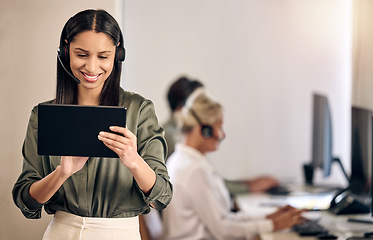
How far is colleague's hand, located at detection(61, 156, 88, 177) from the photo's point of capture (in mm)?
1068

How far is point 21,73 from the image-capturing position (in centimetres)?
129

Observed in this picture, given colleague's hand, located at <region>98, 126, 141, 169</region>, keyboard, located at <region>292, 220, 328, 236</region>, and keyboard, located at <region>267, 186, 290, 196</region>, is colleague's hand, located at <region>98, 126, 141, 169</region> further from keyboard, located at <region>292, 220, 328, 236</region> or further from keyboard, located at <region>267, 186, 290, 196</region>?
keyboard, located at <region>267, 186, 290, 196</region>

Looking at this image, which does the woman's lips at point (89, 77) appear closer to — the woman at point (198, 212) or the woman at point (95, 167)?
the woman at point (95, 167)

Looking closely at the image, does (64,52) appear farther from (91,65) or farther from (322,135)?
(322,135)

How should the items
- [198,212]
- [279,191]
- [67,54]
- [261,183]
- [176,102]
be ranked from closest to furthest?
[67,54] → [198,212] → [176,102] → [279,191] → [261,183]

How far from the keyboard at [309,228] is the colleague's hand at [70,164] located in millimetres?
1172

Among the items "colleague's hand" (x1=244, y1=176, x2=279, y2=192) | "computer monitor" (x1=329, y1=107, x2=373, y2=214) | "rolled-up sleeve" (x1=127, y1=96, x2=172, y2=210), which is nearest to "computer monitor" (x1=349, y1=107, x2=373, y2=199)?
"computer monitor" (x1=329, y1=107, x2=373, y2=214)

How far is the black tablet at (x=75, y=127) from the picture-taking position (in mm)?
1040

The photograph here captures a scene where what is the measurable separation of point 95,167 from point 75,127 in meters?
0.12

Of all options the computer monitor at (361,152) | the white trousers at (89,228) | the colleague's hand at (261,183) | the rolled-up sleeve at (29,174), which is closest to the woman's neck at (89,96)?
the rolled-up sleeve at (29,174)

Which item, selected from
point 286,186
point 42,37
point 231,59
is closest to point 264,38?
point 231,59

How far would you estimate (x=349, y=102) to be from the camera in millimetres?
3613

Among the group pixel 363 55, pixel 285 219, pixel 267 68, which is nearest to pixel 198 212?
pixel 285 219

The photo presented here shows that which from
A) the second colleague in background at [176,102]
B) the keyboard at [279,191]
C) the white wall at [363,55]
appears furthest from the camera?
the keyboard at [279,191]
